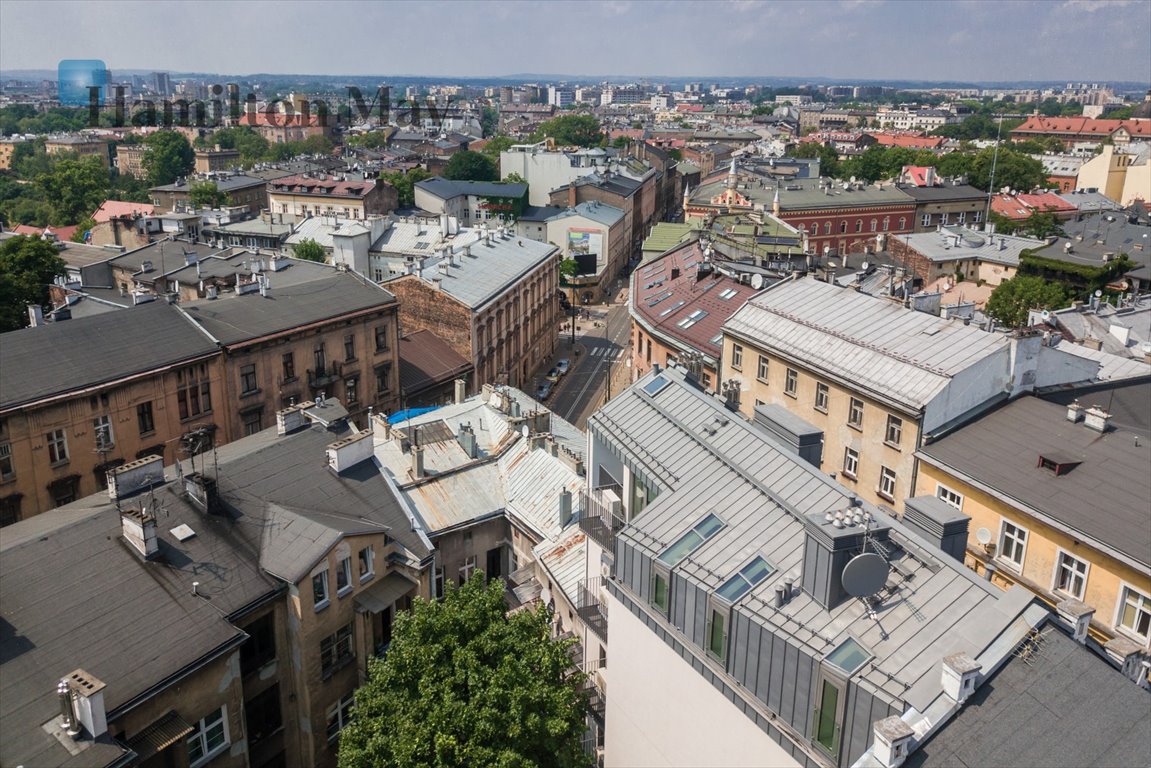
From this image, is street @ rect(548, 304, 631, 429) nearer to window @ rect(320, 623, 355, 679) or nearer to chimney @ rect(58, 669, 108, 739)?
window @ rect(320, 623, 355, 679)

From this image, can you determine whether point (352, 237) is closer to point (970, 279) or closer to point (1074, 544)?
point (970, 279)

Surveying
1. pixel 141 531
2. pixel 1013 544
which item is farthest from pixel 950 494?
pixel 141 531

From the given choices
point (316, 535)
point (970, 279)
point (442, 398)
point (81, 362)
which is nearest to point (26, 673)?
point (316, 535)

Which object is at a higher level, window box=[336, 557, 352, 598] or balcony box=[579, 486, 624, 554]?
balcony box=[579, 486, 624, 554]

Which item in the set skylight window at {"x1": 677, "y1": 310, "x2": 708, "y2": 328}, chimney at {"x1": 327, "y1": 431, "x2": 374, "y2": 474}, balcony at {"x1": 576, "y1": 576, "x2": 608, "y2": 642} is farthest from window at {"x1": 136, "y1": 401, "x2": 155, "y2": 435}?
skylight window at {"x1": 677, "y1": 310, "x2": 708, "y2": 328}

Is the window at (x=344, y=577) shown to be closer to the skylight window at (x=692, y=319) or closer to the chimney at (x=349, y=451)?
the chimney at (x=349, y=451)

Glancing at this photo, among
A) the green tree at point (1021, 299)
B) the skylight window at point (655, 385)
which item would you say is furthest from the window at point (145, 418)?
the green tree at point (1021, 299)
